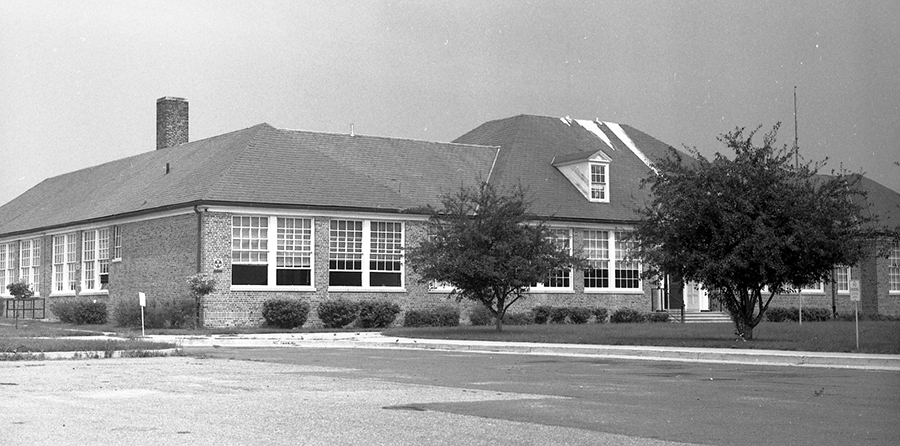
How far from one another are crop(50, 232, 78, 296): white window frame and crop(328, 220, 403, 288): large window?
45.3 ft

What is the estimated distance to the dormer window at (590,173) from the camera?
51.0m

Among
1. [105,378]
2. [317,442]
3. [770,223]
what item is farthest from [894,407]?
[770,223]

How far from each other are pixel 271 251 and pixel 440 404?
30009 millimetres

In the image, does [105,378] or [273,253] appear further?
[273,253]

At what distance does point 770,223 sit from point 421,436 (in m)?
19.3

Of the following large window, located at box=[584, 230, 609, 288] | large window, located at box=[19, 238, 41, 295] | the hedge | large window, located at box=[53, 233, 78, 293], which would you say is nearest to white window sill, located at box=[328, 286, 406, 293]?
the hedge

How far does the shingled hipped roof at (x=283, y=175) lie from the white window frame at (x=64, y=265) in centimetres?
79

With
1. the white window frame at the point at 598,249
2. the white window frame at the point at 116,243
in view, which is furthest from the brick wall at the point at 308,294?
the white window frame at the point at 116,243

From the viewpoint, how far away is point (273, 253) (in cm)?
4294

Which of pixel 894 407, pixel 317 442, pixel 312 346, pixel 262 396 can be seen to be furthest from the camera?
pixel 312 346

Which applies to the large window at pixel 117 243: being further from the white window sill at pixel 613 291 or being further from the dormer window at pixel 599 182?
the dormer window at pixel 599 182

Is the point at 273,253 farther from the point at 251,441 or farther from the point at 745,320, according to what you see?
the point at 251,441

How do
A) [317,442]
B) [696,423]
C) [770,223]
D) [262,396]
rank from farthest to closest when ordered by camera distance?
[770,223] < [262,396] < [696,423] < [317,442]

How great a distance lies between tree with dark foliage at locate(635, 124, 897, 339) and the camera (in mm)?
27828
